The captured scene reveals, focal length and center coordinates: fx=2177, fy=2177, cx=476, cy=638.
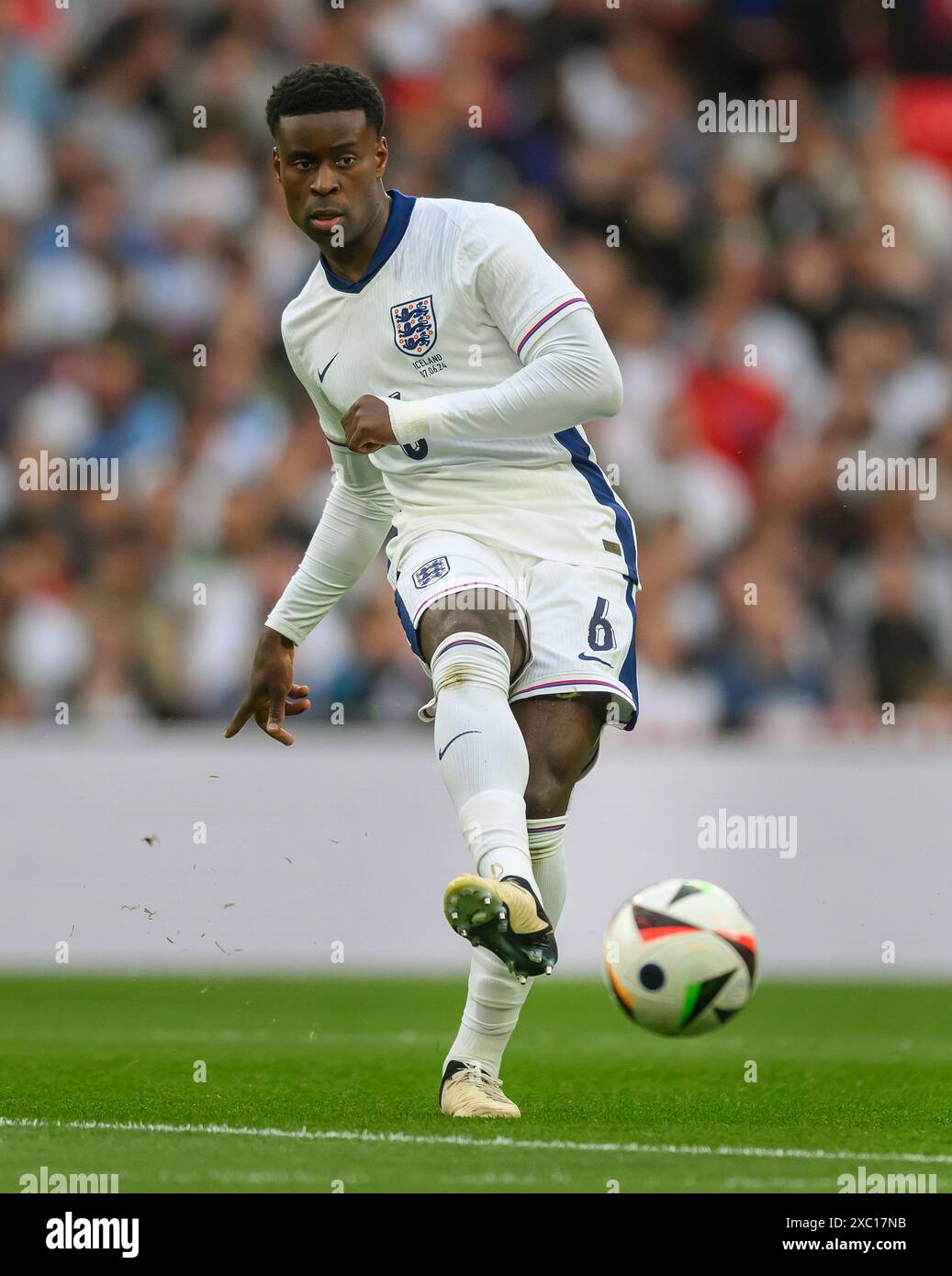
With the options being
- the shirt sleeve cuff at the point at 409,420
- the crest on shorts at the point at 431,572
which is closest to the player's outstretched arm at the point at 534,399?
the shirt sleeve cuff at the point at 409,420

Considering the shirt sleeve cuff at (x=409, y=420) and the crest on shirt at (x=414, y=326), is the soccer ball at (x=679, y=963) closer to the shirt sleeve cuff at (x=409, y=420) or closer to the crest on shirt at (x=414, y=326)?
the shirt sleeve cuff at (x=409, y=420)

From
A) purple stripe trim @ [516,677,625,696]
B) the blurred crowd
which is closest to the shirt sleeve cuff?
purple stripe trim @ [516,677,625,696]

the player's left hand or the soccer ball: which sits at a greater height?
the player's left hand

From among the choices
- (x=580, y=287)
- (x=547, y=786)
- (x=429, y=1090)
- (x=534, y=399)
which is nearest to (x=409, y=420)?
(x=534, y=399)

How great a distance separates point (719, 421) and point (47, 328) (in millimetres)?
4057

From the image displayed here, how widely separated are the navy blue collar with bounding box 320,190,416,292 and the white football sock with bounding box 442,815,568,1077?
5.05 ft

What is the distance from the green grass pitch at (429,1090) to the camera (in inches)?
181

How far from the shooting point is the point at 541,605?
5.66 m

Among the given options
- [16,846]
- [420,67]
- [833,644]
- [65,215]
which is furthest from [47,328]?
[833,644]

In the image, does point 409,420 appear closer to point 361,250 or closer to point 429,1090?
point 361,250

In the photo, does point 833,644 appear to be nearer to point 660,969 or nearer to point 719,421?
point 719,421

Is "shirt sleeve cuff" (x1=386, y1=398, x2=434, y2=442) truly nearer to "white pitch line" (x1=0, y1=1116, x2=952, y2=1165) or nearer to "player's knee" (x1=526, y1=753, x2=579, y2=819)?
"player's knee" (x1=526, y1=753, x2=579, y2=819)

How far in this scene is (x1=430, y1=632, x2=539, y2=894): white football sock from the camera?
5137 millimetres

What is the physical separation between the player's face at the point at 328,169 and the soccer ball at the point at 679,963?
193 centimetres
